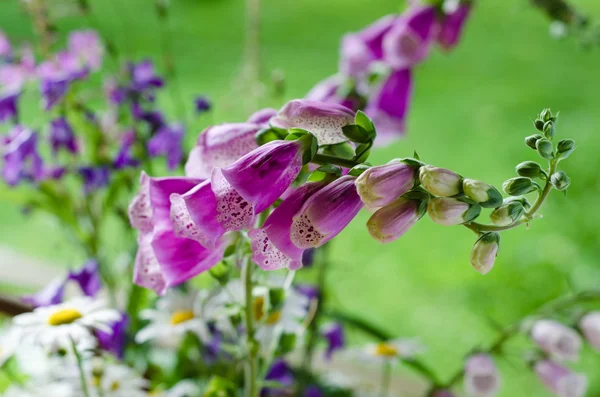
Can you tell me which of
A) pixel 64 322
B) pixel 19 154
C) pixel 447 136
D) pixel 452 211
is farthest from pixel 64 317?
pixel 447 136

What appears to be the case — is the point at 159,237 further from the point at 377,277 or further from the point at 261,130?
the point at 377,277

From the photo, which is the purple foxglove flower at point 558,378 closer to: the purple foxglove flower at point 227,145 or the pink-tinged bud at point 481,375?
the pink-tinged bud at point 481,375

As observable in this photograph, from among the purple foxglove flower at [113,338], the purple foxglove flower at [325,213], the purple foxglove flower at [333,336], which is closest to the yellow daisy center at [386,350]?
the purple foxglove flower at [333,336]

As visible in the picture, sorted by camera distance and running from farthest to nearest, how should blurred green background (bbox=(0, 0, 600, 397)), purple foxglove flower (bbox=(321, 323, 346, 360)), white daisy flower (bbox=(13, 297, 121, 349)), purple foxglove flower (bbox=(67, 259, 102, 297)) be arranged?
blurred green background (bbox=(0, 0, 600, 397)) → purple foxglove flower (bbox=(321, 323, 346, 360)) → purple foxglove flower (bbox=(67, 259, 102, 297)) → white daisy flower (bbox=(13, 297, 121, 349))

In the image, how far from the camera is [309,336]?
1.82ft

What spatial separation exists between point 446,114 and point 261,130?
1.55 meters

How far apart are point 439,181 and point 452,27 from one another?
321 millimetres

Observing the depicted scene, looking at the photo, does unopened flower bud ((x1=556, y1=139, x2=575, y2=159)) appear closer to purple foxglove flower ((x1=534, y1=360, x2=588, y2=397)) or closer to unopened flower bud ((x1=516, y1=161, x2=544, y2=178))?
unopened flower bud ((x1=516, y1=161, x2=544, y2=178))

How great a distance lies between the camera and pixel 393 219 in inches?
9.1

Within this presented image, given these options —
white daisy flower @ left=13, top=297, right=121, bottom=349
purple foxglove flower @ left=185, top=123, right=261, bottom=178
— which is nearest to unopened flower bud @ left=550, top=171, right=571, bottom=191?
purple foxglove flower @ left=185, top=123, right=261, bottom=178

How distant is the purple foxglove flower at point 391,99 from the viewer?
503 mm

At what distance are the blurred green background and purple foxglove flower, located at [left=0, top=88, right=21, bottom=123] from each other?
0.08m

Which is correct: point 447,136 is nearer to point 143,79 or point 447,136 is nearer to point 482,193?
point 143,79

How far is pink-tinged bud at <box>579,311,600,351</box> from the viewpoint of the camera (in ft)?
1.45
